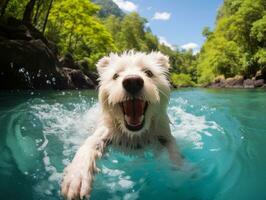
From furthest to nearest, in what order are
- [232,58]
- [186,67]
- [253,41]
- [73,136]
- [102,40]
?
[186,67]
[232,58]
[253,41]
[102,40]
[73,136]

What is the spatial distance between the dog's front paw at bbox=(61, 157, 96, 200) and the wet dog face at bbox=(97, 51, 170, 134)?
2.80 feet

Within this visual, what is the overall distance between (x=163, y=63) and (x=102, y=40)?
3400 centimetres

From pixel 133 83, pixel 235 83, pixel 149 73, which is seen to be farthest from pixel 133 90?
pixel 235 83

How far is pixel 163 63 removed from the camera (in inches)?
195

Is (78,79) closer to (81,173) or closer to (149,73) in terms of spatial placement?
(149,73)

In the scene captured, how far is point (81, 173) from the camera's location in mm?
3211

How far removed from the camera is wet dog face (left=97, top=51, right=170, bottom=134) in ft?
12.5

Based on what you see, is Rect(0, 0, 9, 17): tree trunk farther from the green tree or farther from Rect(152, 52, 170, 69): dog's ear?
Rect(152, 52, 170, 69): dog's ear

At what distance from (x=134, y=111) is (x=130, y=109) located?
2.2 inches

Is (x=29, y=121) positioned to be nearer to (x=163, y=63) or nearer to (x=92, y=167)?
(x=163, y=63)

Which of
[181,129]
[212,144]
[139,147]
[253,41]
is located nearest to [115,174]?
[139,147]

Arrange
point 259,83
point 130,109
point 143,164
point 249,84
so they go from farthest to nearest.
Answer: point 249,84 → point 259,83 → point 143,164 → point 130,109

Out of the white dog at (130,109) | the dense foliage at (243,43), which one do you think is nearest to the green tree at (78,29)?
the dense foliage at (243,43)

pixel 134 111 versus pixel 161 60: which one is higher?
pixel 161 60
